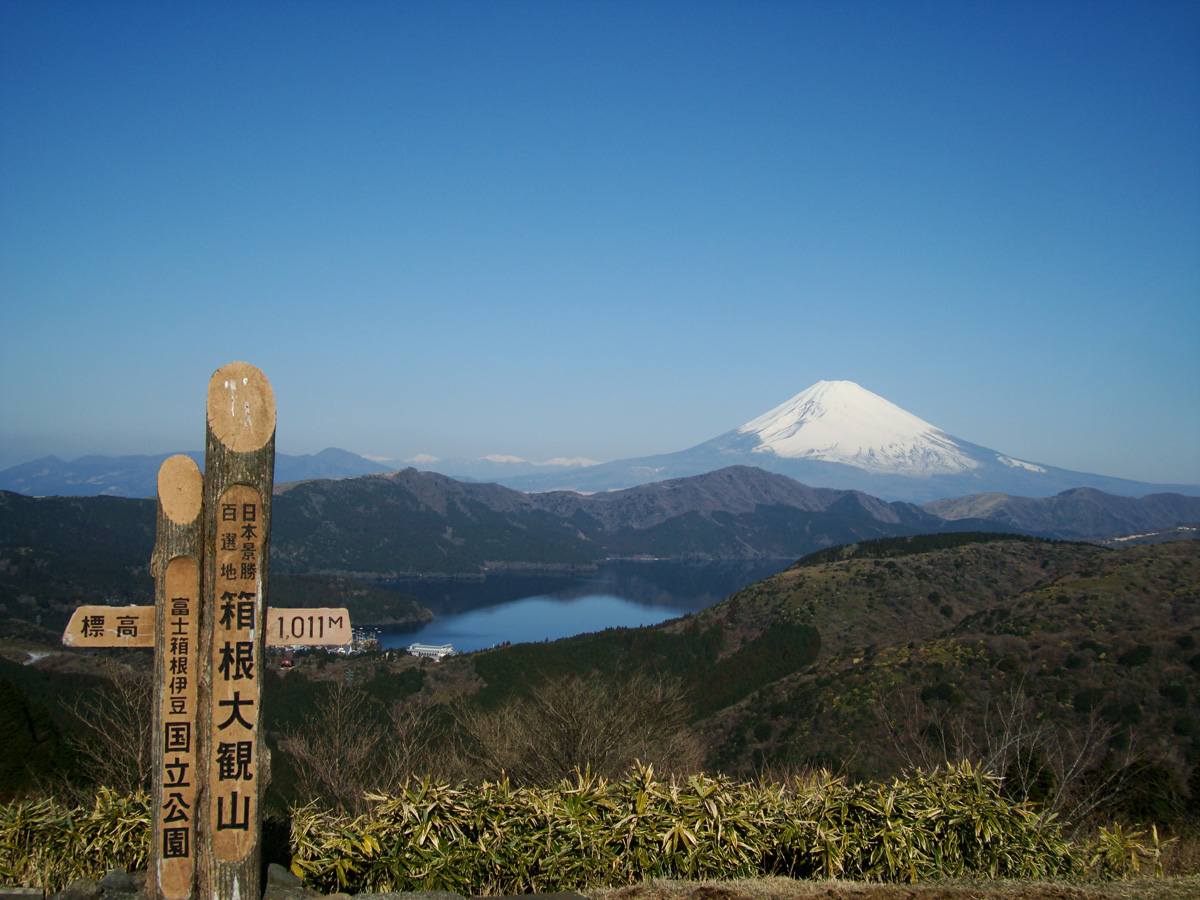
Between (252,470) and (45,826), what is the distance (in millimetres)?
2953

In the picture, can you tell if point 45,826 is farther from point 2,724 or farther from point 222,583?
point 2,724

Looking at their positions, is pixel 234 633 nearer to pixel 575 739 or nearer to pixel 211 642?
pixel 211 642

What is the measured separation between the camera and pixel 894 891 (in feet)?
16.7

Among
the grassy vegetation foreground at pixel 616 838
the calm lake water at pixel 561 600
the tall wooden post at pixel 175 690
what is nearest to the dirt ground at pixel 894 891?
the grassy vegetation foreground at pixel 616 838

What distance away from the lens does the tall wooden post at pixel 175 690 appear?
4496 millimetres

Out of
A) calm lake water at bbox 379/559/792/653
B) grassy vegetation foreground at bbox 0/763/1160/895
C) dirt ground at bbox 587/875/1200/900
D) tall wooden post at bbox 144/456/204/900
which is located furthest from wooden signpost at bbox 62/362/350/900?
calm lake water at bbox 379/559/792/653

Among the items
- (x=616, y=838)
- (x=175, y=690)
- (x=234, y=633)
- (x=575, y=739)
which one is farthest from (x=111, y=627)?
(x=575, y=739)

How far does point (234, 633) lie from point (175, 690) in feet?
1.50

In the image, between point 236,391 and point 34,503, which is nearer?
point 236,391

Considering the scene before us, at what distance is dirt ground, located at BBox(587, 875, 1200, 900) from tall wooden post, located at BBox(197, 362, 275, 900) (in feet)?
7.02

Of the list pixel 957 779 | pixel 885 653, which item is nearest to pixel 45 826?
pixel 957 779

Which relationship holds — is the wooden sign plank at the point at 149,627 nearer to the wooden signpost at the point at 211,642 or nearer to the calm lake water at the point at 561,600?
the wooden signpost at the point at 211,642

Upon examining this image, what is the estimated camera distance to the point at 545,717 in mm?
18906

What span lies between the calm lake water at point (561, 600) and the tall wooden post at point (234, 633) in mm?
77315
